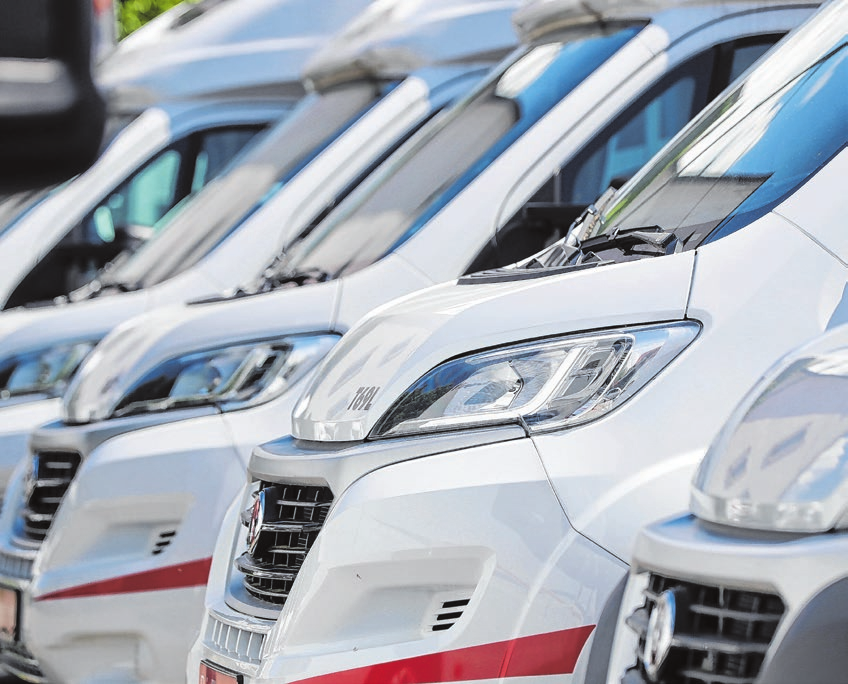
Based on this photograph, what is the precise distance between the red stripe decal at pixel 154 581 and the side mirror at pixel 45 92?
2.93 metres

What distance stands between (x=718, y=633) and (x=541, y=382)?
105cm

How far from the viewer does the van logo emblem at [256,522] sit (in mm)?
4191

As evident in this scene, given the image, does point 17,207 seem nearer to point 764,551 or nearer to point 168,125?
point 168,125

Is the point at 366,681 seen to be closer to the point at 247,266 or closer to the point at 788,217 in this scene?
the point at 788,217

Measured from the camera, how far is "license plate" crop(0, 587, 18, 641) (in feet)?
18.9

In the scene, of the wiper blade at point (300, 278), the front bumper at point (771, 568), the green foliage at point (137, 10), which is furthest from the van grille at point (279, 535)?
the green foliage at point (137, 10)

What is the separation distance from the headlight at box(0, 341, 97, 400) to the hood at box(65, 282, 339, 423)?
4.29 feet

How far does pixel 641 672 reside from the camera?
2906 millimetres

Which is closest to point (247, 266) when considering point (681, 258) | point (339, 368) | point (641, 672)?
point (339, 368)

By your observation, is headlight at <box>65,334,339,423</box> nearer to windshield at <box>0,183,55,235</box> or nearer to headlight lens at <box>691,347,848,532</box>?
headlight lens at <box>691,347,848,532</box>

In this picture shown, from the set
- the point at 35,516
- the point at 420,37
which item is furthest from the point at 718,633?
the point at 420,37

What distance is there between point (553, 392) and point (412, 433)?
0.33m

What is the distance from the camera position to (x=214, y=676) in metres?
4.13

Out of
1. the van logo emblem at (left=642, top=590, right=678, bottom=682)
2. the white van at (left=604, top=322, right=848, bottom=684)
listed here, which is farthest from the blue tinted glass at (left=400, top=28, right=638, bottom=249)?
the van logo emblem at (left=642, top=590, right=678, bottom=682)
